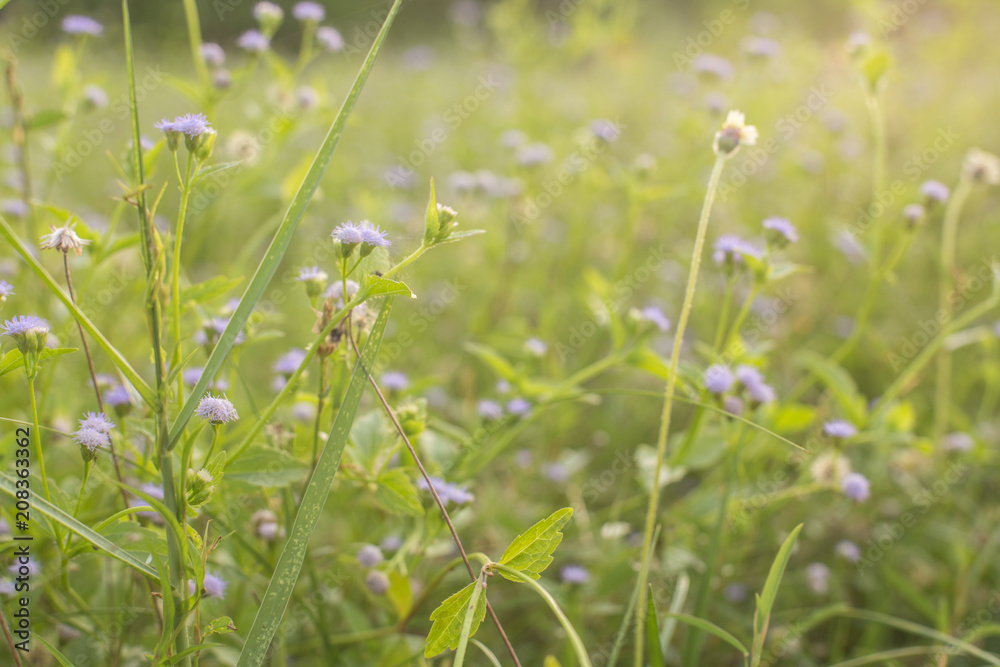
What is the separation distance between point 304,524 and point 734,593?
51.7 inches

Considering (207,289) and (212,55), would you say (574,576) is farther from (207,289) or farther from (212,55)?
(212,55)

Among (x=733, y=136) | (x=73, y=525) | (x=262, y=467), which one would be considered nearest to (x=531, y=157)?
(x=733, y=136)

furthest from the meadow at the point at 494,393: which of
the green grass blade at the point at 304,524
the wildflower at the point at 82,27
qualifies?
the wildflower at the point at 82,27

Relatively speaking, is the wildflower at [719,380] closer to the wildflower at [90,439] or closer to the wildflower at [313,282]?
the wildflower at [313,282]

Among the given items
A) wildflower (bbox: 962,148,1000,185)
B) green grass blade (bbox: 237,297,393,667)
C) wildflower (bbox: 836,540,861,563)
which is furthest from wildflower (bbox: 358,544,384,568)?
wildflower (bbox: 962,148,1000,185)

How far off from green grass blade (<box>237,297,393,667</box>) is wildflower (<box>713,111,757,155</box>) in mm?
636

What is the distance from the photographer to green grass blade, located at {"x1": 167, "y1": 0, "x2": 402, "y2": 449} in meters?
0.84

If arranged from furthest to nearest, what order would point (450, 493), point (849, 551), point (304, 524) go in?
point (849, 551), point (450, 493), point (304, 524)

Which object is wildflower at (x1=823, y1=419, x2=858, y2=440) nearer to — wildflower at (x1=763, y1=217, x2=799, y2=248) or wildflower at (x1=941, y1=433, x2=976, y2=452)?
wildflower at (x1=763, y1=217, x2=799, y2=248)

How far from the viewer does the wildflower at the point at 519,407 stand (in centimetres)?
156

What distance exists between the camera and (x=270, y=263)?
2.89 feet

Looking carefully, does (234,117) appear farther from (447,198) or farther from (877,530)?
(877,530)

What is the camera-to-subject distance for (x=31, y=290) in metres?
2.11

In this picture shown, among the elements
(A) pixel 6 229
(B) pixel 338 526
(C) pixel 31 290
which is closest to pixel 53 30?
(C) pixel 31 290
